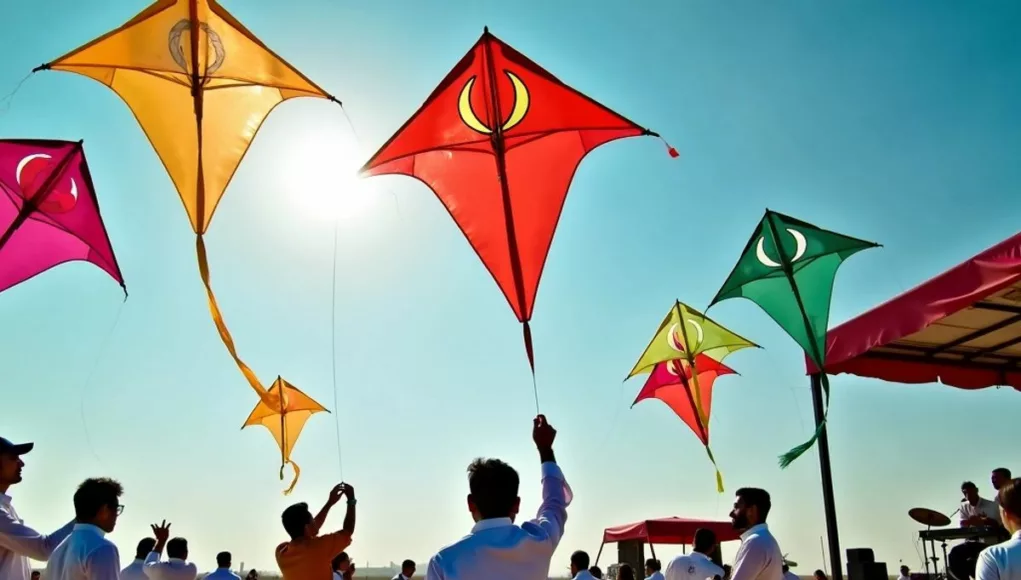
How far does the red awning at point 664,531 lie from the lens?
15992 mm

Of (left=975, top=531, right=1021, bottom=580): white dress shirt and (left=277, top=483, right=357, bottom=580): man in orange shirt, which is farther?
(left=277, top=483, right=357, bottom=580): man in orange shirt

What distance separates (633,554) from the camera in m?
17.5

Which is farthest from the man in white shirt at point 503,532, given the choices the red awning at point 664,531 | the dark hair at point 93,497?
the red awning at point 664,531

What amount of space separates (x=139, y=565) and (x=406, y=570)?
5.95 m

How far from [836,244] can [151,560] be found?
7.44 meters

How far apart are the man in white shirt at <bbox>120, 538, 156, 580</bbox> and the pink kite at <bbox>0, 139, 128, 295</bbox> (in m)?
2.79

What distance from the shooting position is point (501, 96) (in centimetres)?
641

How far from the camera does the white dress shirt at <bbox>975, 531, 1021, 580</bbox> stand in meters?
2.91

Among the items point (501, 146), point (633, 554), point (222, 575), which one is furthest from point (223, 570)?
point (633, 554)

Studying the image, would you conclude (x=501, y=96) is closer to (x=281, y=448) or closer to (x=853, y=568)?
(x=853, y=568)

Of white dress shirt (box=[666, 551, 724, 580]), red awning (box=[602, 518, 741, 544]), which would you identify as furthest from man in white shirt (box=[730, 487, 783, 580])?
red awning (box=[602, 518, 741, 544])

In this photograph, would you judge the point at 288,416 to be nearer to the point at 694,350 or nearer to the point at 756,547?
the point at 694,350

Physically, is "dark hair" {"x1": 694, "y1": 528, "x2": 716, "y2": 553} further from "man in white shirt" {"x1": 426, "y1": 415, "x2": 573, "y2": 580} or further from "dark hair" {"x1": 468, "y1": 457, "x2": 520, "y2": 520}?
"dark hair" {"x1": 468, "y1": 457, "x2": 520, "y2": 520}

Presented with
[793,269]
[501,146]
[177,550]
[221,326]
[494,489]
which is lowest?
[177,550]
